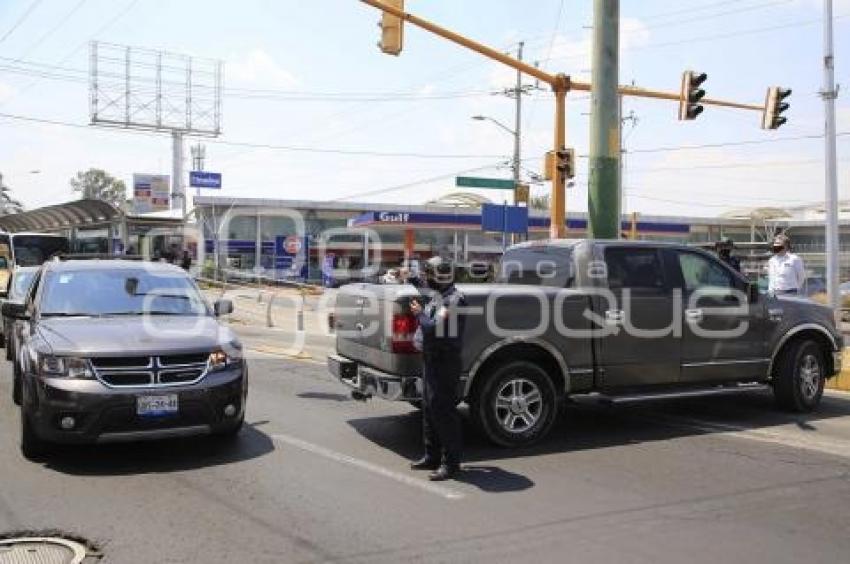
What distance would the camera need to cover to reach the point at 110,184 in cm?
14500

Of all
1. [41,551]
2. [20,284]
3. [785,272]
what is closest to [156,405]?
[41,551]

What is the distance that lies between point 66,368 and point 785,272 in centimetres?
971

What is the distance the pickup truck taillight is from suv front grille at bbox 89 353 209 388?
1646 mm

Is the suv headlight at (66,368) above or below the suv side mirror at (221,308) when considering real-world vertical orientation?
below

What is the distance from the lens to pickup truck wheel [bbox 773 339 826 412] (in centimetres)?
962

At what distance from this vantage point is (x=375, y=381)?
7.98 m

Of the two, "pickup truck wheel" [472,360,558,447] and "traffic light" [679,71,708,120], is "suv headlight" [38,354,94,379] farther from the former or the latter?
"traffic light" [679,71,708,120]

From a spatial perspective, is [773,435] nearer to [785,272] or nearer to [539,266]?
[539,266]

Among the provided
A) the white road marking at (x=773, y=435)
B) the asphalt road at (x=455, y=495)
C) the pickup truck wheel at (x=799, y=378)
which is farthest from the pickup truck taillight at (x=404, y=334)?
the pickup truck wheel at (x=799, y=378)

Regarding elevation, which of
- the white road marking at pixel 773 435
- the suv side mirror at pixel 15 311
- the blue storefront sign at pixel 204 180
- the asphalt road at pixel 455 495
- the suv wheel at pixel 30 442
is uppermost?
the blue storefront sign at pixel 204 180

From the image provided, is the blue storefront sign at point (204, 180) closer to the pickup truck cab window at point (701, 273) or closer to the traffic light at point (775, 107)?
the traffic light at point (775, 107)

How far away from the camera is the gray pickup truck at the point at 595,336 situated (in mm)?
7918

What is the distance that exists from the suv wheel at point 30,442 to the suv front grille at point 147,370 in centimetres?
77

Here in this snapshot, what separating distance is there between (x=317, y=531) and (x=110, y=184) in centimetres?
14886
